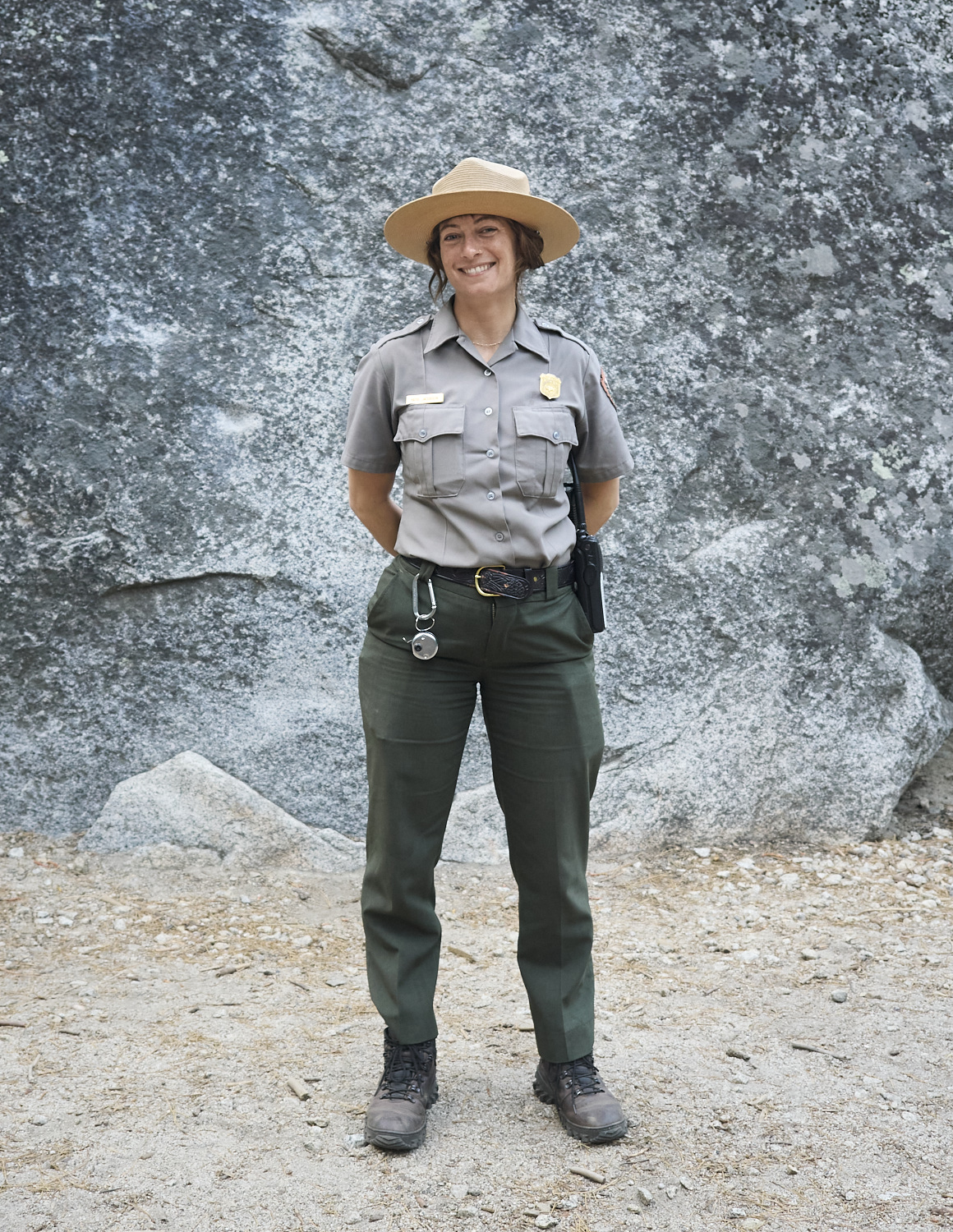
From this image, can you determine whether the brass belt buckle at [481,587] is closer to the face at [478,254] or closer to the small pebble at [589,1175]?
the face at [478,254]

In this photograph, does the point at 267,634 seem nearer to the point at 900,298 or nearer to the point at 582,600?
the point at 582,600

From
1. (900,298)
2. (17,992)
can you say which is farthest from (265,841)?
(900,298)

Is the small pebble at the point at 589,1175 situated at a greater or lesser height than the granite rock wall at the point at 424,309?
lesser

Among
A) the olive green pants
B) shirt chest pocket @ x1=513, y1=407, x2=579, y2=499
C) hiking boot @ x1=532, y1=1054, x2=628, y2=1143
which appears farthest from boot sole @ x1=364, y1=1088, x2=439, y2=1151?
shirt chest pocket @ x1=513, y1=407, x2=579, y2=499

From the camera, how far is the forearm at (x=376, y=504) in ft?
8.12

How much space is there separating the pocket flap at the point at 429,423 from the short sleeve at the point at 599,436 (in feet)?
1.09

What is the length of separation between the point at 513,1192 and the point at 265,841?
1.74 m

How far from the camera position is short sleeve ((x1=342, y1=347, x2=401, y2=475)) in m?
2.33

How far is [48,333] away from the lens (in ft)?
11.6

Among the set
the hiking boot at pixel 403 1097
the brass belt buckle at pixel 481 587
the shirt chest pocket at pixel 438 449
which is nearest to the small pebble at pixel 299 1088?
the hiking boot at pixel 403 1097

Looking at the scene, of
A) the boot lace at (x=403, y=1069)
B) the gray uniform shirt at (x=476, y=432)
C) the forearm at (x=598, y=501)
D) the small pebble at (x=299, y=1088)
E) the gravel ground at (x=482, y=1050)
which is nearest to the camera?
the gravel ground at (x=482, y=1050)

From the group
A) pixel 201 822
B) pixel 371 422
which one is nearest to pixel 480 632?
pixel 371 422

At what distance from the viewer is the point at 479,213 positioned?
2256mm

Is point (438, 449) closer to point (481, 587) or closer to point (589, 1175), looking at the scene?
point (481, 587)
